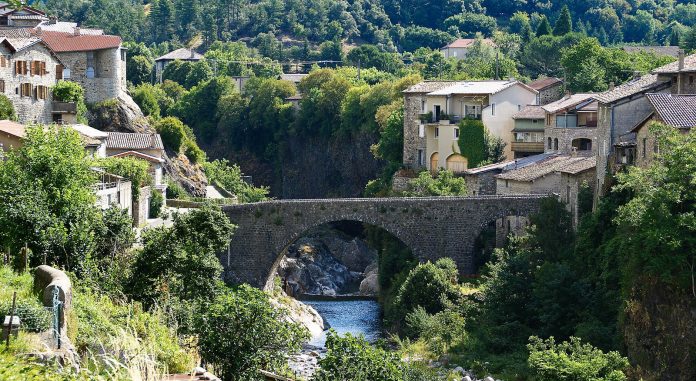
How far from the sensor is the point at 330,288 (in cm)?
8319

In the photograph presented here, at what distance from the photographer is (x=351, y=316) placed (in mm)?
70625

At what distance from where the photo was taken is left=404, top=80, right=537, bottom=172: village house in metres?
84.1

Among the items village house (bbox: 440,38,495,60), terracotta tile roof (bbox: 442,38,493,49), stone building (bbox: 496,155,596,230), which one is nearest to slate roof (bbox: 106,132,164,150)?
stone building (bbox: 496,155,596,230)

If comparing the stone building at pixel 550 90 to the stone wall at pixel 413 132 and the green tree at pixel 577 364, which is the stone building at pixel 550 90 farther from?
the green tree at pixel 577 364

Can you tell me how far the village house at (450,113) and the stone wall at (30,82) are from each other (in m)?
22.2

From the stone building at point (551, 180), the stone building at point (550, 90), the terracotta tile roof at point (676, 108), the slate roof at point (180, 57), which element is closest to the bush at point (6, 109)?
the stone building at point (551, 180)

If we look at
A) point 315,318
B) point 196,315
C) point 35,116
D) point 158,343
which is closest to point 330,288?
point 315,318

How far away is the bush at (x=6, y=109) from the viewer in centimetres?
6762

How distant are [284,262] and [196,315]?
4848cm

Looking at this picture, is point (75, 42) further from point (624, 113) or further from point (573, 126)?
point (624, 113)

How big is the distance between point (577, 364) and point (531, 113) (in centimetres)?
3813

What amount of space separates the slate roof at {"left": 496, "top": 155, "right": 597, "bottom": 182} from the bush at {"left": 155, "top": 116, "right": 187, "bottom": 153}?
2448 cm

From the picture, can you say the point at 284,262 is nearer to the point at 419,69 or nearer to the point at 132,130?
the point at 132,130

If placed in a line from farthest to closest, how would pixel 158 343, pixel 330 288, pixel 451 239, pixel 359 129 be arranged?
1. pixel 359 129
2. pixel 330 288
3. pixel 451 239
4. pixel 158 343
